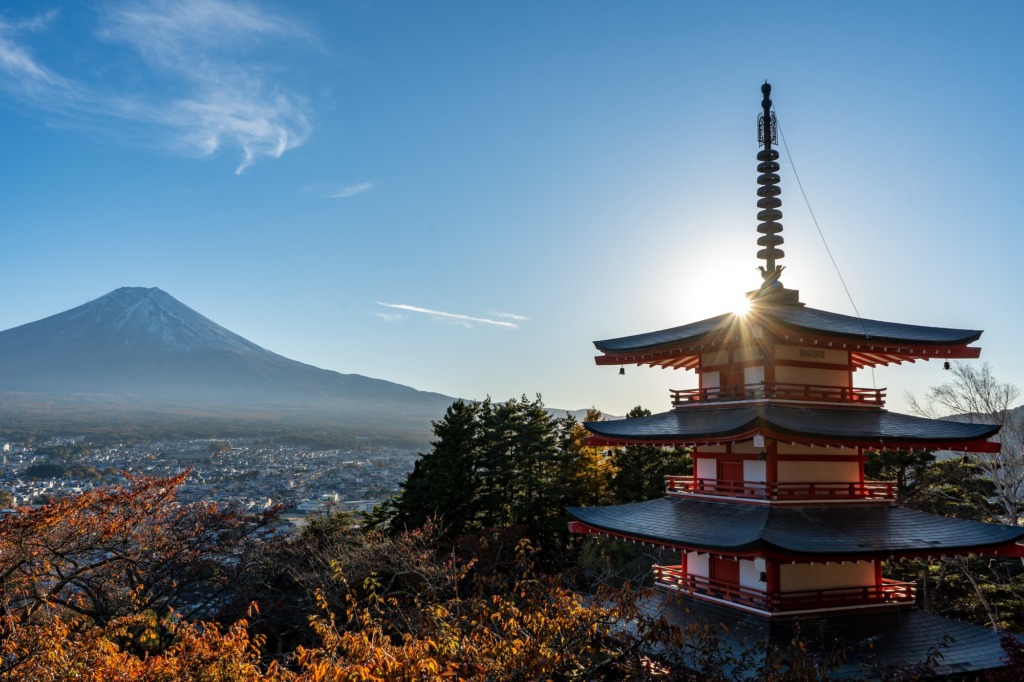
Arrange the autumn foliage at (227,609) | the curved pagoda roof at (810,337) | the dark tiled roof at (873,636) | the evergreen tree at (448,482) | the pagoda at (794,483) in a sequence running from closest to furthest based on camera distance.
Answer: the autumn foliage at (227,609) → the dark tiled roof at (873,636) → the pagoda at (794,483) → the curved pagoda roof at (810,337) → the evergreen tree at (448,482)

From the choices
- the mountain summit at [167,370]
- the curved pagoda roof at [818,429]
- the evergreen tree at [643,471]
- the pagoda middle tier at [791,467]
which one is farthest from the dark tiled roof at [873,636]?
the mountain summit at [167,370]

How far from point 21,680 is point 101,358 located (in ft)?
468

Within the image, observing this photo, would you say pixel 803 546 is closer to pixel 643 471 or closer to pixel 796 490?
pixel 796 490

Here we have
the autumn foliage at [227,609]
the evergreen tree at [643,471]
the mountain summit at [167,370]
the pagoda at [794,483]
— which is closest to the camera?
the autumn foliage at [227,609]

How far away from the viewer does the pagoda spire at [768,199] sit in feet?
50.9

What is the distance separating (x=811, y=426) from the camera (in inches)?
490

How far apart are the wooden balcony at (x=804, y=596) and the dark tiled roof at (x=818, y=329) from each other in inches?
187

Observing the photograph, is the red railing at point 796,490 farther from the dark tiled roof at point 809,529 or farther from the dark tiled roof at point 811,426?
the dark tiled roof at point 811,426

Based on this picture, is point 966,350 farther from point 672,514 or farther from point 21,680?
point 21,680

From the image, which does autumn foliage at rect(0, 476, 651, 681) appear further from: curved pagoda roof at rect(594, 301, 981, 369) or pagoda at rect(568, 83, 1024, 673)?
curved pagoda roof at rect(594, 301, 981, 369)

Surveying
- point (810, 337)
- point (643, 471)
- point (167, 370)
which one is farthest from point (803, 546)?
point (167, 370)

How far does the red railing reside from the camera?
42.2 ft

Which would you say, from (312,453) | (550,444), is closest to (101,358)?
(312,453)

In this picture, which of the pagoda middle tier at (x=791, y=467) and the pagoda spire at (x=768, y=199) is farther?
the pagoda spire at (x=768, y=199)
